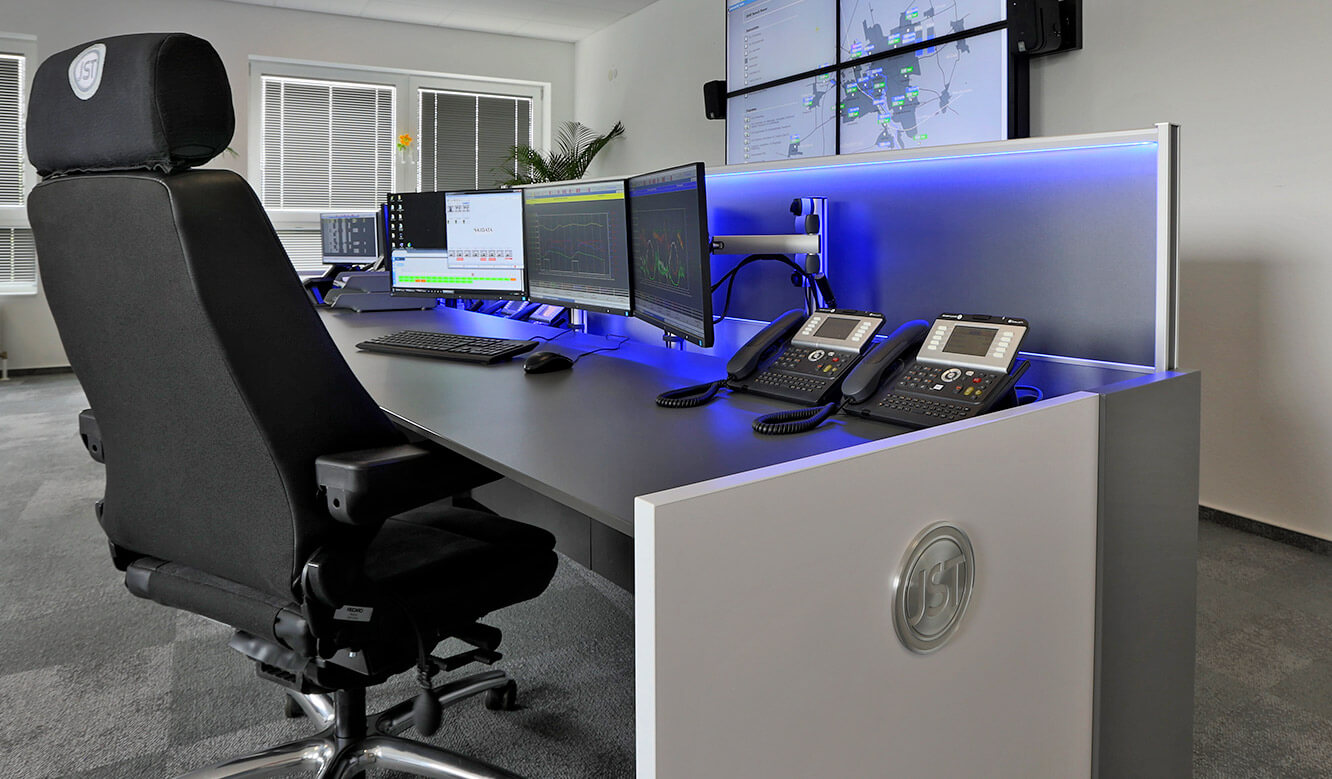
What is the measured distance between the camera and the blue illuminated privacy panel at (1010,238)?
1408mm

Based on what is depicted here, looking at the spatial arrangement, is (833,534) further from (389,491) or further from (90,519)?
(90,519)

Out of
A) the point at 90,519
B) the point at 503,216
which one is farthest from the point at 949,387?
the point at 90,519

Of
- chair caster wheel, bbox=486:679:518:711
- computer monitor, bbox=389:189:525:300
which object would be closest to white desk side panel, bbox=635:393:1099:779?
chair caster wheel, bbox=486:679:518:711

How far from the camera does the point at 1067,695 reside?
123 cm

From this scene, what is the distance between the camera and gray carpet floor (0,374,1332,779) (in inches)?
67.1

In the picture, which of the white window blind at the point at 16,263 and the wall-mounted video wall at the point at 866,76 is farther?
the white window blind at the point at 16,263

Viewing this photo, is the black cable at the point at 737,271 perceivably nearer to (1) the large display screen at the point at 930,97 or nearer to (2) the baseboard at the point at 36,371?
(1) the large display screen at the point at 930,97

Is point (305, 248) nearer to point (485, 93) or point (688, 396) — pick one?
point (485, 93)

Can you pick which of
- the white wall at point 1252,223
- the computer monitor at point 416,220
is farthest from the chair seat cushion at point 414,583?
the white wall at point 1252,223

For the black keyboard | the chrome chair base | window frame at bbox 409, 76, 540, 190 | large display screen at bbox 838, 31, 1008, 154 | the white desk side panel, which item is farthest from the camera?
window frame at bbox 409, 76, 540, 190

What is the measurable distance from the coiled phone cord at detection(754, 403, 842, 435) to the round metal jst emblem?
298mm

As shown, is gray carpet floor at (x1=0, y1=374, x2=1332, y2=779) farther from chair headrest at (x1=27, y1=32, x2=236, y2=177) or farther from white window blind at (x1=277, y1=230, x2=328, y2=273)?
white window blind at (x1=277, y1=230, x2=328, y2=273)

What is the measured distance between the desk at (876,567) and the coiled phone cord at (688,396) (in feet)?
0.11

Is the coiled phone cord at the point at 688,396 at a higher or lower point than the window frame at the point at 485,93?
lower
